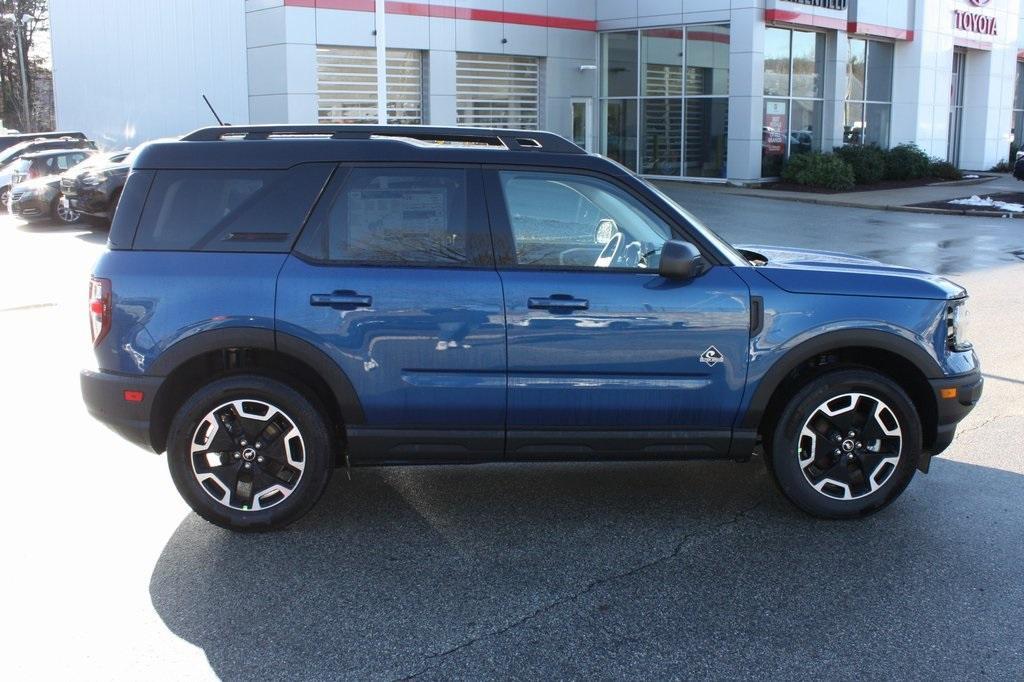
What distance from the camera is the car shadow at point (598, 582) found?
379cm

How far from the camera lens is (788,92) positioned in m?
29.6

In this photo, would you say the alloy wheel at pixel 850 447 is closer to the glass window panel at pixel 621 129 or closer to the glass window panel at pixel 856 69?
the glass window panel at pixel 621 129

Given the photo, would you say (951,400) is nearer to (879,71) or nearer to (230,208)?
(230,208)

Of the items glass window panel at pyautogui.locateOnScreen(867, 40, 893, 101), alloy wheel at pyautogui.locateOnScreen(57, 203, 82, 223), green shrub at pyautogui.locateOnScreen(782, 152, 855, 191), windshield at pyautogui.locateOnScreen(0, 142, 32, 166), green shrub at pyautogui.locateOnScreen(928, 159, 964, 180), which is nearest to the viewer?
alloy wheel at pyautogui.locateOnScreen(57, 203, 82, 223)

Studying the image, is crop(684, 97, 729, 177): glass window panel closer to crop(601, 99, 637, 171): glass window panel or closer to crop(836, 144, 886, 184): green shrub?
crop(601, 99, 637, 171): glass window panel

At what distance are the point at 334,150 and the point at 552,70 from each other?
27.5 m

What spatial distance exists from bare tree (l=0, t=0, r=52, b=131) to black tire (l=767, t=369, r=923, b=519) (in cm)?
6426

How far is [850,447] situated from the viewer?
5.10 meters

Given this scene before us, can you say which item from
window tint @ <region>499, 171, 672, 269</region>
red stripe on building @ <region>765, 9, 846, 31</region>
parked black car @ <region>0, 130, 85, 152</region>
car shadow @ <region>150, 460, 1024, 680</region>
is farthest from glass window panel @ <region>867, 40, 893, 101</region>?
window tint @ <region>499, 171, 672, 269</region>

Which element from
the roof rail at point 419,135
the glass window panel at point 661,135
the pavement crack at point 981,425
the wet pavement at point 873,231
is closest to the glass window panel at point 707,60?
the glass window panel at point 661,135

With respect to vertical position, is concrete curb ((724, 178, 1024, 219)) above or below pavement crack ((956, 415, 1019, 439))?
above

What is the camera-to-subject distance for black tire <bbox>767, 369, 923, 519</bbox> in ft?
16.5

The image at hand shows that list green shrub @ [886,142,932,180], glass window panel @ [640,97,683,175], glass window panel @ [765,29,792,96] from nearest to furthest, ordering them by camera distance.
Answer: glass window panel @ [765,29,792,96] < glass window panel @ [640,97,683,175] < green shrub @ [886,142,932,180]

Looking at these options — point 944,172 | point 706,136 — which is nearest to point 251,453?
point 706,136
